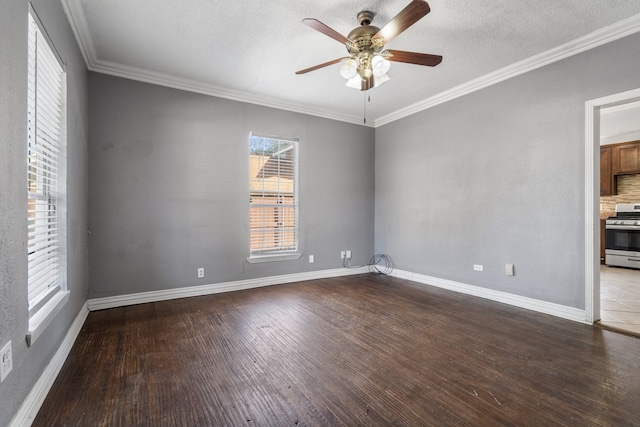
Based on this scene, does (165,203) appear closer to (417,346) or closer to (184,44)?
(184,44)

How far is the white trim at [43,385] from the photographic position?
4.67 feet

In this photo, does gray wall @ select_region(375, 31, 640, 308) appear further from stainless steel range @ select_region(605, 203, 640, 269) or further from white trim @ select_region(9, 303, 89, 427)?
white trim @ select_region(9, 303, 89, 427)

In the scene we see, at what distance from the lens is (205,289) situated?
3.85 metres

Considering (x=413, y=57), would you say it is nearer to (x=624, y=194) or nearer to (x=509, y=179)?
(x=509, y=179)

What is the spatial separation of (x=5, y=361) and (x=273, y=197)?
132 inches

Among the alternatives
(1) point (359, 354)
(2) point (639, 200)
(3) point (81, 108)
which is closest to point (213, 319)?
(1) point (359, 354)

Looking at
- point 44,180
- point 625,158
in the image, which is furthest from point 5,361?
point 625,158

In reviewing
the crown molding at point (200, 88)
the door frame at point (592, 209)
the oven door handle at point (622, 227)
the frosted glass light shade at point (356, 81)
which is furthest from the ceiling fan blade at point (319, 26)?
the oven door handle at point (622, 227)

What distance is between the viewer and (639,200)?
573 centimetres

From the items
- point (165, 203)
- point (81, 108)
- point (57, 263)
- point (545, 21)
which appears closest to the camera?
point (57, 263)

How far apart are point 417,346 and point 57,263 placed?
280 centimetres

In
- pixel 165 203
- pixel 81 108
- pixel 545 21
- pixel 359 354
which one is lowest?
pixel 359 354

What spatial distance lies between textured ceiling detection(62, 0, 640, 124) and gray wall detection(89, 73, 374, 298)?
14.1 inches

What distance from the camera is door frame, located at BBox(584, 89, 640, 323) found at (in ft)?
9.11
